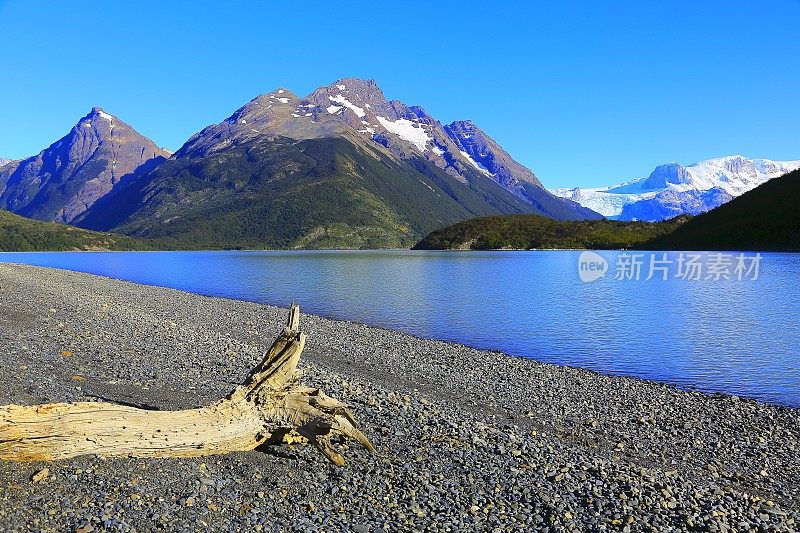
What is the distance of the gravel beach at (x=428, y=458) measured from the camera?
428 inches

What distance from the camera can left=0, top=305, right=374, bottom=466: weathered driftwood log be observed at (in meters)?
11.8

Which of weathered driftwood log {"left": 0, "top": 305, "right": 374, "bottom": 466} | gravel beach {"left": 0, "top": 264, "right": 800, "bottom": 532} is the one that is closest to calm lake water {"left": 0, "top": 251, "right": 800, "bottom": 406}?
gravel beach {"left": 0, "top": 264, "right": 800, "bottom": 532}

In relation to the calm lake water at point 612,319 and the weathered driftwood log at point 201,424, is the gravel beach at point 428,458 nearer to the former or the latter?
the weathered driftwood log at point 201,424

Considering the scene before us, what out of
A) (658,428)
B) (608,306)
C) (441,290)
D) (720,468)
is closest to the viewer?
(720,468)

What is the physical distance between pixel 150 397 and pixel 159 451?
6447mm

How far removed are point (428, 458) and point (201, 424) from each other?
532 centimetres

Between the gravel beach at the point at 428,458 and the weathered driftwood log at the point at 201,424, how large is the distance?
322 millimetres

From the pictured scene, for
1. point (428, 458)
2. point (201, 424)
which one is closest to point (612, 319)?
point (428, 458)

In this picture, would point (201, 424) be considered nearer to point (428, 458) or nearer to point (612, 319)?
point (428, 458)

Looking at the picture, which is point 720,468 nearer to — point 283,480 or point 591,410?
point 591,410

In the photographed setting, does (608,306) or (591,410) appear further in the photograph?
(608,306)

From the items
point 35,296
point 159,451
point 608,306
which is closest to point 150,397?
point 159,451

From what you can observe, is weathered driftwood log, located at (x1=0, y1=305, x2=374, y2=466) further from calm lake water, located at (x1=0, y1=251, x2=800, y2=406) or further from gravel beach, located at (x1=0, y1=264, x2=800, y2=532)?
calm lake water, located at (x1=0, y1=251, x2=800, y2=406)

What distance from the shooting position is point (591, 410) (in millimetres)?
20422
